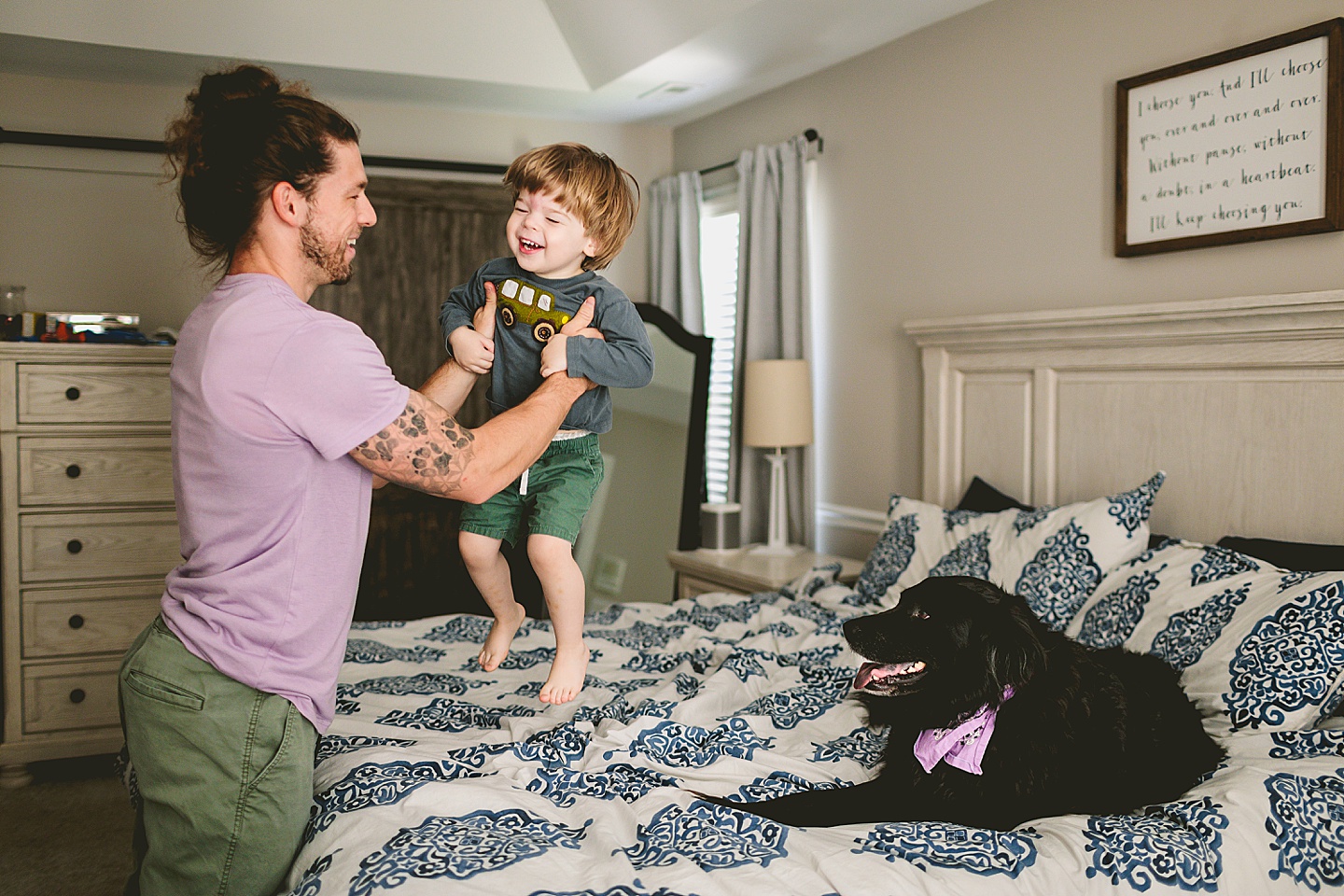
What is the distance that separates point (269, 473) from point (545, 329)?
2.02ft

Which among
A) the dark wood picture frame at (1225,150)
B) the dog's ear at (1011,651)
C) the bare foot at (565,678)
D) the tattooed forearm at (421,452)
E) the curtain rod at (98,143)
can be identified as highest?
the curtain rod at (98,143)

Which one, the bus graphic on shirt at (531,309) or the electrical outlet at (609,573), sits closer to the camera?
the bus graphic on shirt at (531,309)

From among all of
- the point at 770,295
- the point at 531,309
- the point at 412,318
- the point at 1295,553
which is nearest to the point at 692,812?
the point at 531,309

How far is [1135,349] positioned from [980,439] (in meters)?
0.60

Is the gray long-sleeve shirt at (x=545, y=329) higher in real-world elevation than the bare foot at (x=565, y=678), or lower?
higher

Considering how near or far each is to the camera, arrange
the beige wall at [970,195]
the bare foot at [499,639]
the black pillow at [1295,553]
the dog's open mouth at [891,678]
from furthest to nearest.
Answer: the beige wall at [970,195]
the black pillow at [1295,553]
the bare foot at [499,639]
the dog's open mouth at [891,678]

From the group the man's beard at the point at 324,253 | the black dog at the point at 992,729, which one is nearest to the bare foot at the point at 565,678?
the black dog at the point at 992,729

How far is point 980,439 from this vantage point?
10.2ft

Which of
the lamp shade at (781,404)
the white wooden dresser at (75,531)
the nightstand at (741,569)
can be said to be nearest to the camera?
the white wooden dresser at (75,531)

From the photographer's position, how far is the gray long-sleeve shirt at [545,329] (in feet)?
5.79

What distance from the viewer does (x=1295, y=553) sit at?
2154 millimetres

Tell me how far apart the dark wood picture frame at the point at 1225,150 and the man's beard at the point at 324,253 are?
2123mm

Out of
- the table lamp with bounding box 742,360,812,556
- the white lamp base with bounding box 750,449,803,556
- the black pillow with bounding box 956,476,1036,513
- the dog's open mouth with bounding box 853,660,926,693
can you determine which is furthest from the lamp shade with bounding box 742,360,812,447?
the dog's open mouth with bounding box 853,660,926,693

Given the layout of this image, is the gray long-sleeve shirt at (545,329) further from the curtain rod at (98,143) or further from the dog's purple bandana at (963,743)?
the curtain rod at (98,143)
